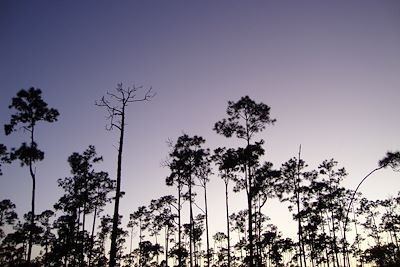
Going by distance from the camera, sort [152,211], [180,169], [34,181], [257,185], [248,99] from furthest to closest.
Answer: [152,211]
[180,169]
[257,185]
[248,99]
[34,181]

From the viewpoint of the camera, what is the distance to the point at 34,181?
2433 centimetres

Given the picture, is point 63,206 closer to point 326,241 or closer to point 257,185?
point 257,185

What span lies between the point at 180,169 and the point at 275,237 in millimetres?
36221

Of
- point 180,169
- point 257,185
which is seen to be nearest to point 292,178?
point 257,185

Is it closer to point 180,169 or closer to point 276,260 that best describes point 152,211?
point 180,169

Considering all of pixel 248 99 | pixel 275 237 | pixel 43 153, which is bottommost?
pixel 275 237

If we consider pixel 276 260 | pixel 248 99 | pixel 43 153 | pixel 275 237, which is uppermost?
pixel 248 99

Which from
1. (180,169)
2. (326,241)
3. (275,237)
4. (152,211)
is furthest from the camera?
(275,237)

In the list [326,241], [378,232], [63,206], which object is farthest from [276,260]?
[63,206]

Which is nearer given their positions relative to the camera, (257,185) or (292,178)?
(257,185)

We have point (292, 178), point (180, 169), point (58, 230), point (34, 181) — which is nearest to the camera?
point (34, 181)

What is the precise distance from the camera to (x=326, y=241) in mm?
51000

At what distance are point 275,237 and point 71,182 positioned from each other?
135 ft

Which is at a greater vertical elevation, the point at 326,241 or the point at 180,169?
the point at 180,169
